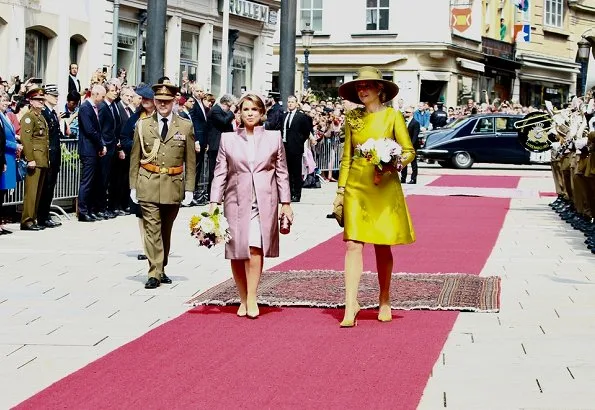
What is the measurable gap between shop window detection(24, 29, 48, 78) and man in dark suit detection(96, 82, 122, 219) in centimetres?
790

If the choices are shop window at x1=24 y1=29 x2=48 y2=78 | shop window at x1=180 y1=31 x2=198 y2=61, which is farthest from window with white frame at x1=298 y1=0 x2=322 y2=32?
shop window at x1=24 y1=29 x2=48 y2=78

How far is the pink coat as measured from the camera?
1059 cm

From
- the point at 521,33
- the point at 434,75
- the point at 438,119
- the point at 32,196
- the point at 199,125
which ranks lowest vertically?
the point at 32,196

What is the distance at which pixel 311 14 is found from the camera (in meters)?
56.9

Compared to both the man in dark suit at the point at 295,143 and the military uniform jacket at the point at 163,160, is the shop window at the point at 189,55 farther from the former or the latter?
the military uniform jacket at the point at 163,160

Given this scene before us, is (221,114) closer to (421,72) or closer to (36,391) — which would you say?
(36,391)

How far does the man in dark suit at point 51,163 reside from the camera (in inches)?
722

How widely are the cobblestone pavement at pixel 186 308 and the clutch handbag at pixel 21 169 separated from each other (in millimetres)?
741

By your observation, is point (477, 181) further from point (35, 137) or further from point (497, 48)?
point (497, 48)

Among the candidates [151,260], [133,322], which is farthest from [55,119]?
[133,322]

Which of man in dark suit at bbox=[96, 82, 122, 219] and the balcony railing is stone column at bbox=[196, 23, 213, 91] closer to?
man in dark suit at bbox=[96, 82, 122, 219]

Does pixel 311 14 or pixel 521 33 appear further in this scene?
pixel 521 33

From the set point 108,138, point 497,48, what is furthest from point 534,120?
point 497,48

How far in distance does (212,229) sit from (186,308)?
80cm
